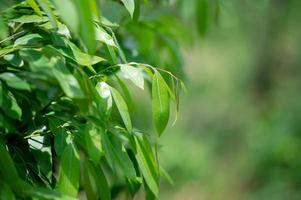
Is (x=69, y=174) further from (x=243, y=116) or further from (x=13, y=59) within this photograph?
(x=243, y=116)

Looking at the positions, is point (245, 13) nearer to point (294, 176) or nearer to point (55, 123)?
point (294, 176)

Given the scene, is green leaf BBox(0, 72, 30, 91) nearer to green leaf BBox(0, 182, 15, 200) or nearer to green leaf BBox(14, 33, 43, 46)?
green leaf BBox(14, 33, 43, 46)

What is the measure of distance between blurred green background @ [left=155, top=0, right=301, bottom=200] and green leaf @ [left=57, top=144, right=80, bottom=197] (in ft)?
12.1

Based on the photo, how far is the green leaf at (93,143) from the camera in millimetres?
1098

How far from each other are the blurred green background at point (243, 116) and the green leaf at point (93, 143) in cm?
368

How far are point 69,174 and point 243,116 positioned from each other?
6105 millimetres

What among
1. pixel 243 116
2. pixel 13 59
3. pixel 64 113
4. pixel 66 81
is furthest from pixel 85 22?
pixel 243 116

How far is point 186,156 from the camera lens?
6523mm

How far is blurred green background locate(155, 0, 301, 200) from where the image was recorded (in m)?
5.42

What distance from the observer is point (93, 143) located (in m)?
1.11

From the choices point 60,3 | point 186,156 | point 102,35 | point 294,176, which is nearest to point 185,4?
point 102,35

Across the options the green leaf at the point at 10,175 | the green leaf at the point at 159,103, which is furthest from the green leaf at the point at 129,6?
the green leaf at the point at 10,175

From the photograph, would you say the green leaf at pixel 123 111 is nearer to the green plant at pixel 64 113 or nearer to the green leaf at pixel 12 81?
the green plant at pixel 64 113

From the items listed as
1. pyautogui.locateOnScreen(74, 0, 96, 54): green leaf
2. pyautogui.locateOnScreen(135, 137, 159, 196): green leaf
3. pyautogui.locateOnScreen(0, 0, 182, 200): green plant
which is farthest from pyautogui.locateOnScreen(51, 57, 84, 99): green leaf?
pyautogui.locateOnScreen(135, 137, 159, 196): green leaf
